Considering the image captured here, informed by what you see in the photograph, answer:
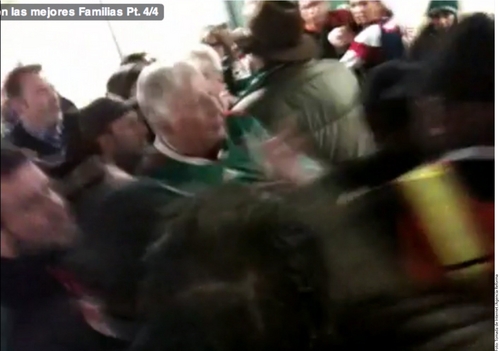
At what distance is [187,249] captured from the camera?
0.84 m

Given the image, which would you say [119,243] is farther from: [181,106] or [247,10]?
[247,10]

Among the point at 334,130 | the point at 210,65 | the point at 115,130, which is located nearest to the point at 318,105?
the point at 334,130

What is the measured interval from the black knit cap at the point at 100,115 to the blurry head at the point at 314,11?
0.76 ft

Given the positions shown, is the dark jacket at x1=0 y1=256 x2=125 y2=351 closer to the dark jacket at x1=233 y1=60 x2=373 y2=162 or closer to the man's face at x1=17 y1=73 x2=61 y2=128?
the man's face at x1=17 y1=73 x2=61 y2=128

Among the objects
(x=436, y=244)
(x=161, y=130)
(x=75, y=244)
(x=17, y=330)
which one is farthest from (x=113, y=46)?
(x=436, y=244)

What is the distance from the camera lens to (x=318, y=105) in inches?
34.9

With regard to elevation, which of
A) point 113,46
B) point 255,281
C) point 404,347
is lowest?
point 404,347

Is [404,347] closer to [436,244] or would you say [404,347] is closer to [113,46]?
[436,244]

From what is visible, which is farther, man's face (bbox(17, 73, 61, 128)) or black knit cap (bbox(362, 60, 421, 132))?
black knit cap (bbox(362, 60, 421, 132))

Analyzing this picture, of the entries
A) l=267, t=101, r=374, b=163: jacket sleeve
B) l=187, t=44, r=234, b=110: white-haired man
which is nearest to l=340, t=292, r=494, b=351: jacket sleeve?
l=267, t=101, r=374, b=163: jacket sleeve

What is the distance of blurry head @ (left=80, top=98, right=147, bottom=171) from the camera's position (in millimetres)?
799

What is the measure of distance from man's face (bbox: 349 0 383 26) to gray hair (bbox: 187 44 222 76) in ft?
0.60

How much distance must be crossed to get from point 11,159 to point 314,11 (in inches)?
15.0

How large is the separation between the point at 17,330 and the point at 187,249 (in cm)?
20
